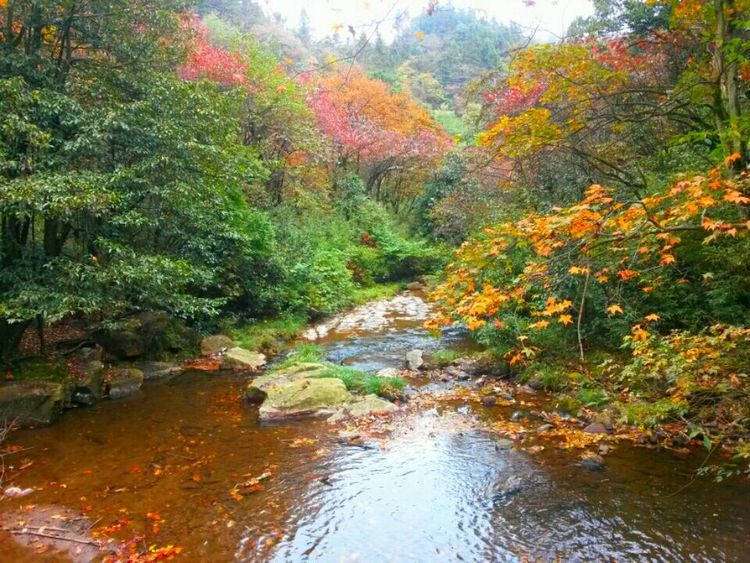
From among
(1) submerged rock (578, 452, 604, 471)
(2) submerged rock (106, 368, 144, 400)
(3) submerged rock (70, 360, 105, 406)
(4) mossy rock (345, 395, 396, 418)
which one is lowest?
(1) submerged rock (578, 452, 604, 471)

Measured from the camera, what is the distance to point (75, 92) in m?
9.99

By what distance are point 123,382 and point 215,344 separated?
355cm

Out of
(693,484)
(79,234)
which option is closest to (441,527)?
(693,484)

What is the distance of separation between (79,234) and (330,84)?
20769 mm

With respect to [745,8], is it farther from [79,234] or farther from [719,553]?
[79,234]

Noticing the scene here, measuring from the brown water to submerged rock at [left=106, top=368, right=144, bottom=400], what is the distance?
1.50 m

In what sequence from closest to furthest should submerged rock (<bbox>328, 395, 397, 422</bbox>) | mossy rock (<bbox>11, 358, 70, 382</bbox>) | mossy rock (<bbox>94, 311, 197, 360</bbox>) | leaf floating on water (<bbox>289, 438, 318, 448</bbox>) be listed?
1. leaf floating on water (<bbox>289, 438, 318, 448</bbox>)
2. submerged rock (<bbox>328, 395, 397, 422</bbox>)
3. mossy rock (<bbox>11, 358, 70, 382</bbox>)
4. mossy rock (<bbox>94, 311, 197, 360</bbox>)

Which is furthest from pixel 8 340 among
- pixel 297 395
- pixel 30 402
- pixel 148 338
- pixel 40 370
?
pixel 297 395

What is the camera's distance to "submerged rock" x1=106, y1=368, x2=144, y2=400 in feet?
33.6

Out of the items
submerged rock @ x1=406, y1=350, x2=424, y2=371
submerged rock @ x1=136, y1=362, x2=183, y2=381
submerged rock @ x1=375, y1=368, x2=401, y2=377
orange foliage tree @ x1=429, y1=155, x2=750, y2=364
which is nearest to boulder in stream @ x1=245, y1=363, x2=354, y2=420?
submerged rock @ x1=375, y1=368, x2=401, y2=377

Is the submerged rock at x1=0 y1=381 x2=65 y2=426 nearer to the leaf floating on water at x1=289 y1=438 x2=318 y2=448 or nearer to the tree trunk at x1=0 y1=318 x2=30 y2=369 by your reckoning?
the tree trunk at x1=0 y1=318 x2=30 y2=369

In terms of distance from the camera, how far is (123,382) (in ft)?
34.5

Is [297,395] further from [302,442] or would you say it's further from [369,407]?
[302,442]

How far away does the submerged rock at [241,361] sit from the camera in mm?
12527
